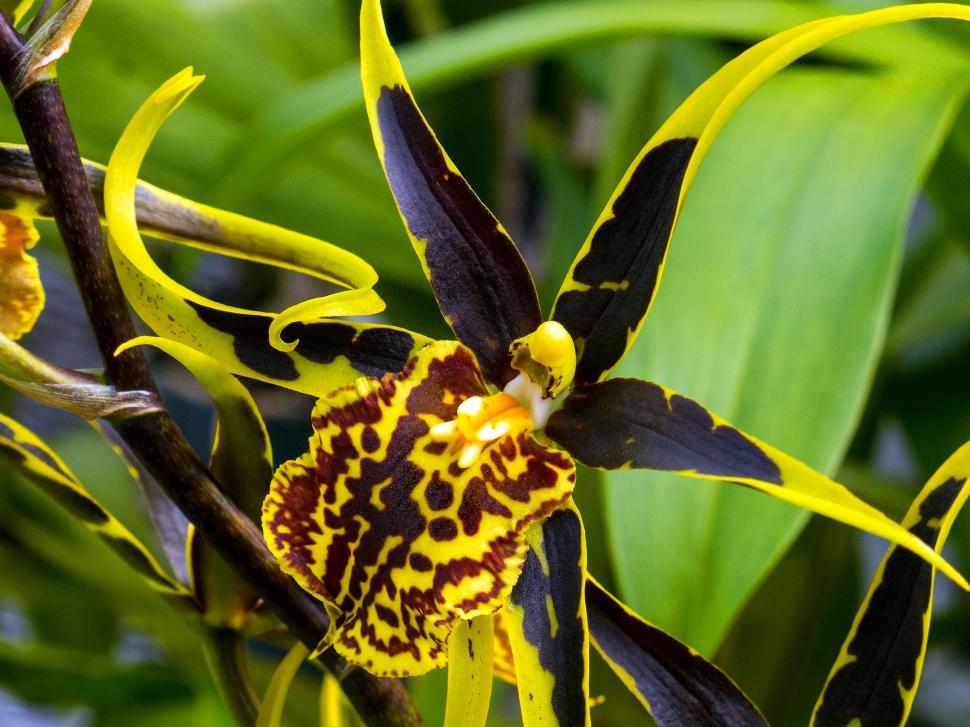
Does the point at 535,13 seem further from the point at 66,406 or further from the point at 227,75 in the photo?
the point at 66,406

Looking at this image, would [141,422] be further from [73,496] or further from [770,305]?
[770,305]

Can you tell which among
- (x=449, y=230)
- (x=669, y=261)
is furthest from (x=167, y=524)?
(x=669, y=261)

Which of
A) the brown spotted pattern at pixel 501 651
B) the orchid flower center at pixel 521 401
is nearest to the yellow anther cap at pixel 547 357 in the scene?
the orchid flower center at pixel 521 401

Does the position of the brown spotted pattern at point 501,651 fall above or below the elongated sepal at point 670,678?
below

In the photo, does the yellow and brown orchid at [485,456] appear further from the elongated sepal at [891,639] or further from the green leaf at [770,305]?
the green leaf at [770,305]

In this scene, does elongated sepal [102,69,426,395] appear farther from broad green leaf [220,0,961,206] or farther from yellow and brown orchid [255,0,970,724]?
broad green leaf [220,0,961,206]

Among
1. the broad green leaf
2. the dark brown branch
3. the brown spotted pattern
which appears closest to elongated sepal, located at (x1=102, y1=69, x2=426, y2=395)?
the dark brown branch
